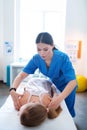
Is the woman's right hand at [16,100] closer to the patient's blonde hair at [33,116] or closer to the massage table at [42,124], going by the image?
the massage table at [42,124]

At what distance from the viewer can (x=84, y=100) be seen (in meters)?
3.29

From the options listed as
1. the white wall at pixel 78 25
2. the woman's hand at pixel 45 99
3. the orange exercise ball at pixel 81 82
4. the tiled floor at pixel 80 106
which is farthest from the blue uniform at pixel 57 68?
the white wall at pixel 78 25

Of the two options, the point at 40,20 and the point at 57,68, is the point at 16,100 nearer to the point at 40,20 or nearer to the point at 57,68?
the point at 57,68

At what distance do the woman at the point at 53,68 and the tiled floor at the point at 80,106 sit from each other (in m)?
0.64

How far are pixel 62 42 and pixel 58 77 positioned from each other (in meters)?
2.51

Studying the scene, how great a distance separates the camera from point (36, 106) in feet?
3.77

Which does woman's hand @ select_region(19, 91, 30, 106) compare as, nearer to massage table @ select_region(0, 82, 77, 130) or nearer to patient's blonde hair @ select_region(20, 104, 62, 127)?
massage table @ select_region(0, 82, 77, 130)

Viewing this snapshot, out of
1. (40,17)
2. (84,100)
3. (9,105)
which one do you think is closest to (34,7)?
(40,17)

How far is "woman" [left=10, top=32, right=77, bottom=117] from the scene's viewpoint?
4.72 feet

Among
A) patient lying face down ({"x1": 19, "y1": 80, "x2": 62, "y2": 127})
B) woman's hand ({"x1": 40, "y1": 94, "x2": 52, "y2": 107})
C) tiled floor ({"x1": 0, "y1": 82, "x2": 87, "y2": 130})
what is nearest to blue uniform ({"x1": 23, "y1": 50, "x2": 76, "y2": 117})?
patient lying face down ({"x1": 19, "y1": 80, "x2": 62, "y2": 127})

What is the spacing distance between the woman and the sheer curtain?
240 cm

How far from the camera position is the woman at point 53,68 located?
1438 millimetres

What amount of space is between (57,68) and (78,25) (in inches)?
95.8

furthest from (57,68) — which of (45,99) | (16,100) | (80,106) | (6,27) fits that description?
(6,27)
